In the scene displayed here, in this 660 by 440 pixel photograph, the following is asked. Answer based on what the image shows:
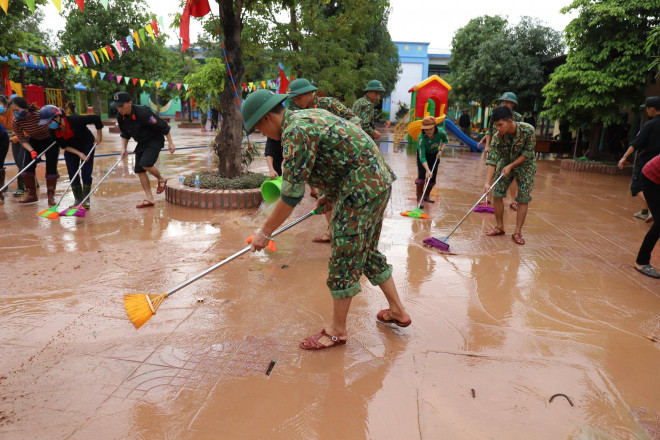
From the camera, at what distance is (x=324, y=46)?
1313 cm

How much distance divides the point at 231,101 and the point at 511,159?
4.25 m

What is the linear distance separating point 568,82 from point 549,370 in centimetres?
1150

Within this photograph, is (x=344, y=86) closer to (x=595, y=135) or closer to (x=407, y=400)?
(x=595, y=135)

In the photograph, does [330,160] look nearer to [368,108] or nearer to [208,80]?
[368,108]

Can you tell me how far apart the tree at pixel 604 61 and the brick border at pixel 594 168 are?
1.13 metres

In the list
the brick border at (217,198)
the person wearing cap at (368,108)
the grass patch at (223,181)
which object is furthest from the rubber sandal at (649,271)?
A: the grass patch at (223,181)

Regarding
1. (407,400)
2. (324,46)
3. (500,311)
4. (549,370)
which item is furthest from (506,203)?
(324,46)

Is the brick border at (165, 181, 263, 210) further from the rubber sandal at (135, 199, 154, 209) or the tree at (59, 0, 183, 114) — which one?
the tree at (59, 0, 183, 114)

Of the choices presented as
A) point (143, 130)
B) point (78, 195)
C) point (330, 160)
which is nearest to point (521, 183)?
point (330, 160)

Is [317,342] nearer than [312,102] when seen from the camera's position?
Yes

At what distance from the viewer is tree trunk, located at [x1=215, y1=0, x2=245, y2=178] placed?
6.76 m

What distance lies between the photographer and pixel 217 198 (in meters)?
6.70

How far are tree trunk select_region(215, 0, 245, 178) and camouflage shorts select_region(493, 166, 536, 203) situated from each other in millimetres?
4012

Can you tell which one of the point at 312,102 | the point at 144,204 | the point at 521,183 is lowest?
the point at 144,204
